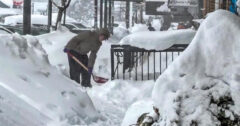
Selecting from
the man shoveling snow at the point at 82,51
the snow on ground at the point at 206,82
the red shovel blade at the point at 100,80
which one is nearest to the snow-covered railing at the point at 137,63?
the red shovel blade at the point at 100,80

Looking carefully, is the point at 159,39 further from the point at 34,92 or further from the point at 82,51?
the point at 34,92

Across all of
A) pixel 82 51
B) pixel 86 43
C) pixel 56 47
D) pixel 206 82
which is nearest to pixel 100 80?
pixel 82 51

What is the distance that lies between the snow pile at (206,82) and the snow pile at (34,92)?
1.86 metres

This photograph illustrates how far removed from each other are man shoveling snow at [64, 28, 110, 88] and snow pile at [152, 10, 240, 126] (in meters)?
A: 6.75

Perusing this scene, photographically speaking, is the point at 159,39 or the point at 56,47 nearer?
the point at 159,39

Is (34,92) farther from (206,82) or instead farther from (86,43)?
(86,43)

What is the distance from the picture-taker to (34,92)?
594 cm

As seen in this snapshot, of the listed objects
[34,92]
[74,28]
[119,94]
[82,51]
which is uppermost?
[74,28]

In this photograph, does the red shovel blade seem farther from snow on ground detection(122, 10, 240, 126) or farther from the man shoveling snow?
snow on ground detection(122, 10, 240, 126)

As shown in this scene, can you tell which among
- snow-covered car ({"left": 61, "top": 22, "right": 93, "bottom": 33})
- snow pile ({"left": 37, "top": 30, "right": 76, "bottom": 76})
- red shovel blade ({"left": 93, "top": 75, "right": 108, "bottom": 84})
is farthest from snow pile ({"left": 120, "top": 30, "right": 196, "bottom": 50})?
snow-covered car ({"left": 61, "top": 22, "right": 93, "bottom": 33})

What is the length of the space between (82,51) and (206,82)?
7.32m

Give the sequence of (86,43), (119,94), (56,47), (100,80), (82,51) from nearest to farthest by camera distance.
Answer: (119,94)
(86,43)
(82,51)
(100,80)
(56,47)

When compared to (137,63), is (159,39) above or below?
above

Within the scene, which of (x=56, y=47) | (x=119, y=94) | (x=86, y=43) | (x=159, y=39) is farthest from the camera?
(x=56, y=47)
